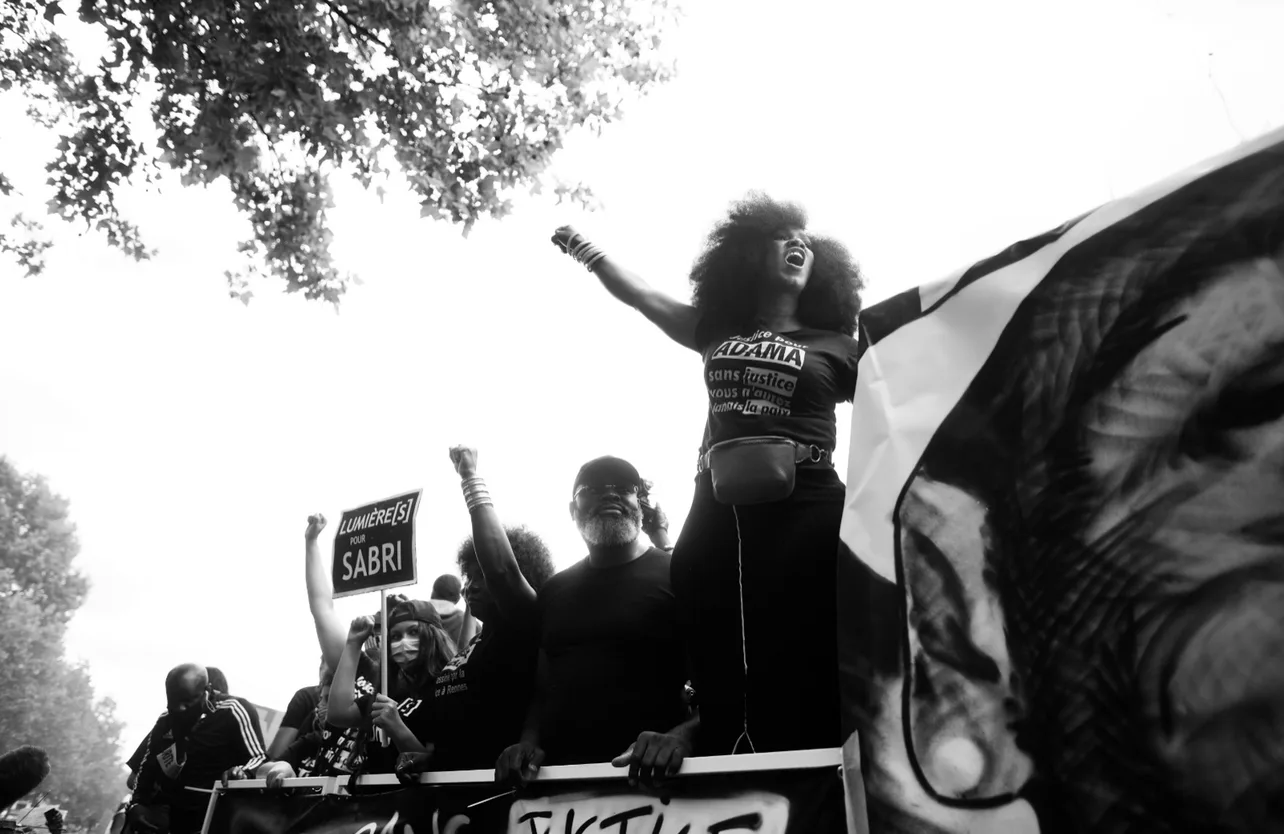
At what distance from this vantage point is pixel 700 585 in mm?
2217

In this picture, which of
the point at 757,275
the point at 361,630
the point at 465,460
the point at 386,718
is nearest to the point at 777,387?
the point at 757,275

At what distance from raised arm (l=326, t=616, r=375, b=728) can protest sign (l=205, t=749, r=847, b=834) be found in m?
0.68

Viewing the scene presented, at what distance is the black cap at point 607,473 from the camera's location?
286cm

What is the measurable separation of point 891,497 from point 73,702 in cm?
3864

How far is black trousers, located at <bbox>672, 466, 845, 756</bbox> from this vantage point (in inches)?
77.7

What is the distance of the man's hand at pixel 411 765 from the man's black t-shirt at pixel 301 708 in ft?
6.73

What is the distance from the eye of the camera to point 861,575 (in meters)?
1.62

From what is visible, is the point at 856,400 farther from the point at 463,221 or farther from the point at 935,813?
the point at 463,221

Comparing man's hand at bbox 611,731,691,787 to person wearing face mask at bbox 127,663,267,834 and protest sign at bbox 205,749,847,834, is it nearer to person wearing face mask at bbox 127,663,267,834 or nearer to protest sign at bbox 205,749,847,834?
protest sign at bbox 205,749,847,834

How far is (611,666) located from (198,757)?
3540 mm

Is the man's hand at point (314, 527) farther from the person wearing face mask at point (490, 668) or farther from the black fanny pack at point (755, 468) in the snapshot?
the black fanny pack at point (755, 468)

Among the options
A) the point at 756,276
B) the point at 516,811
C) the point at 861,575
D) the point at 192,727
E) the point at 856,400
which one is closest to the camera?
the point at 861,575

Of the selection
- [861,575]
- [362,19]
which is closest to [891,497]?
[861,575]

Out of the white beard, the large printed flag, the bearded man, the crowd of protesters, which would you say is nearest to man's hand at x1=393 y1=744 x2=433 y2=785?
the crowd of protesters
